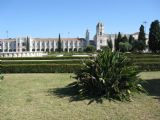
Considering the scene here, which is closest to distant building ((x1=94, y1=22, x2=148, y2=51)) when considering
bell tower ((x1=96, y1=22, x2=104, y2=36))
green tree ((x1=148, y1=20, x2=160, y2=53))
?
bell tower ((x1=96, y1=22, x2=104, y2=36))

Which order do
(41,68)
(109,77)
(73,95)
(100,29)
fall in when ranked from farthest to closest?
(100,29)
(41,68)
(73,95)
(109,77)

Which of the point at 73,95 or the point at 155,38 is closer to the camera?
the point at 73,95

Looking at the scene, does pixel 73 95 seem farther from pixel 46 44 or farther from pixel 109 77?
pixel 46 44

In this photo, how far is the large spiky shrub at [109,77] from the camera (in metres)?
9.06

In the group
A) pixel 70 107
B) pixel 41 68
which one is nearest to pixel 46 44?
pixel 41 68

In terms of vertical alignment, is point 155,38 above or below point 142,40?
above

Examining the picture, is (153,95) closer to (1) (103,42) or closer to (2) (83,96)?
(2) (83,96)

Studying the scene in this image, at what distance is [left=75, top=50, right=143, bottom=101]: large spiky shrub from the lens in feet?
29.7

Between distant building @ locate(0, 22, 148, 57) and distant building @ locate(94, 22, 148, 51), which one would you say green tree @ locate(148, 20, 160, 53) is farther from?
distant building @ locate(0, 22, 148, 57)

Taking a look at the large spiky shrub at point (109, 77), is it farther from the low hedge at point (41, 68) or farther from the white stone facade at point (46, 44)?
the white stone facade at point (46, 44)

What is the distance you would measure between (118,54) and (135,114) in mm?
2934

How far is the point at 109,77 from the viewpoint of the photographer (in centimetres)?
920

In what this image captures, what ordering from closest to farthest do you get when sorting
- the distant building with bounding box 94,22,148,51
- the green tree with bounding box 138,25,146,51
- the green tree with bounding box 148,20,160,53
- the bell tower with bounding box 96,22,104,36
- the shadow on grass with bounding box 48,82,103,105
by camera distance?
the shadow on grass with bounding box 48,82,103,105 → the green tree with bounding box 148,20,160,53 → the green tree with bounding box 138,25,146,51 → the distant building with bounding box 94,22,148,51 → the bell tower with bounding box 96,22,104,36

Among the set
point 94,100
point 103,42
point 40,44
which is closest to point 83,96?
point 94,100
